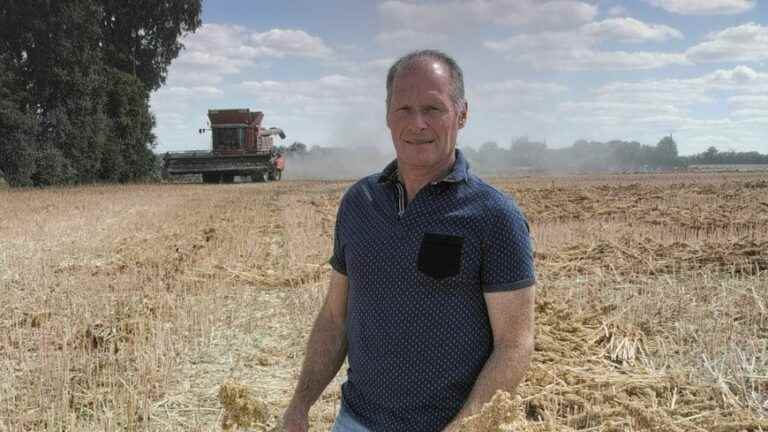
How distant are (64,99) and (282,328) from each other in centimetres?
2652

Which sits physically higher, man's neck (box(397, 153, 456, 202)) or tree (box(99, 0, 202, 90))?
tree (box(99, 0, 202, 90))

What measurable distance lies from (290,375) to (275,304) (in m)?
2.45

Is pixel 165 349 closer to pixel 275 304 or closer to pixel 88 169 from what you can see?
pixel 275 304

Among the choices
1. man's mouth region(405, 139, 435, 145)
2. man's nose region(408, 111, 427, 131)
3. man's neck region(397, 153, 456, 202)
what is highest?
man's nose region(408, 111, 427, 131)

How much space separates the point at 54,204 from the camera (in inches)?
766

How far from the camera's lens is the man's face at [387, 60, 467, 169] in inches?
96.9

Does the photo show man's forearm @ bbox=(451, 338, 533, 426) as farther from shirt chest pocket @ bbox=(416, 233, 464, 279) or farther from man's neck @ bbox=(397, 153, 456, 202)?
man's neck @ bbox=(397, 153, 456, 202)

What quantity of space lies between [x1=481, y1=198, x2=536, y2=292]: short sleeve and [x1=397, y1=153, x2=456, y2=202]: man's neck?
0.89 feet

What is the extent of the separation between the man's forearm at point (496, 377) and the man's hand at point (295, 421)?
2.19 feet

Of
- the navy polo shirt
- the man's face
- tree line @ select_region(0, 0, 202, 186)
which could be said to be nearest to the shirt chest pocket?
the navy polo shirt

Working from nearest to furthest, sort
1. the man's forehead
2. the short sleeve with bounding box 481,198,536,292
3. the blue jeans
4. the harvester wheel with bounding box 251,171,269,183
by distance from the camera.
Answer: the short sleeve with bounding box 481,198,536,292 < the man's forehead < the blue jeans < the harvester wheel with bounding box 251,171,269,183

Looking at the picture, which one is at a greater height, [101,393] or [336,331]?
[336,331]

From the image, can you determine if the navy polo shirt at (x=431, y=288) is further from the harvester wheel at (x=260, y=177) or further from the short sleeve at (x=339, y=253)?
the harvester wheel at (x=260, y=177)

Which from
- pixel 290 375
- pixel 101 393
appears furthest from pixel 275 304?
pixel 101 393
